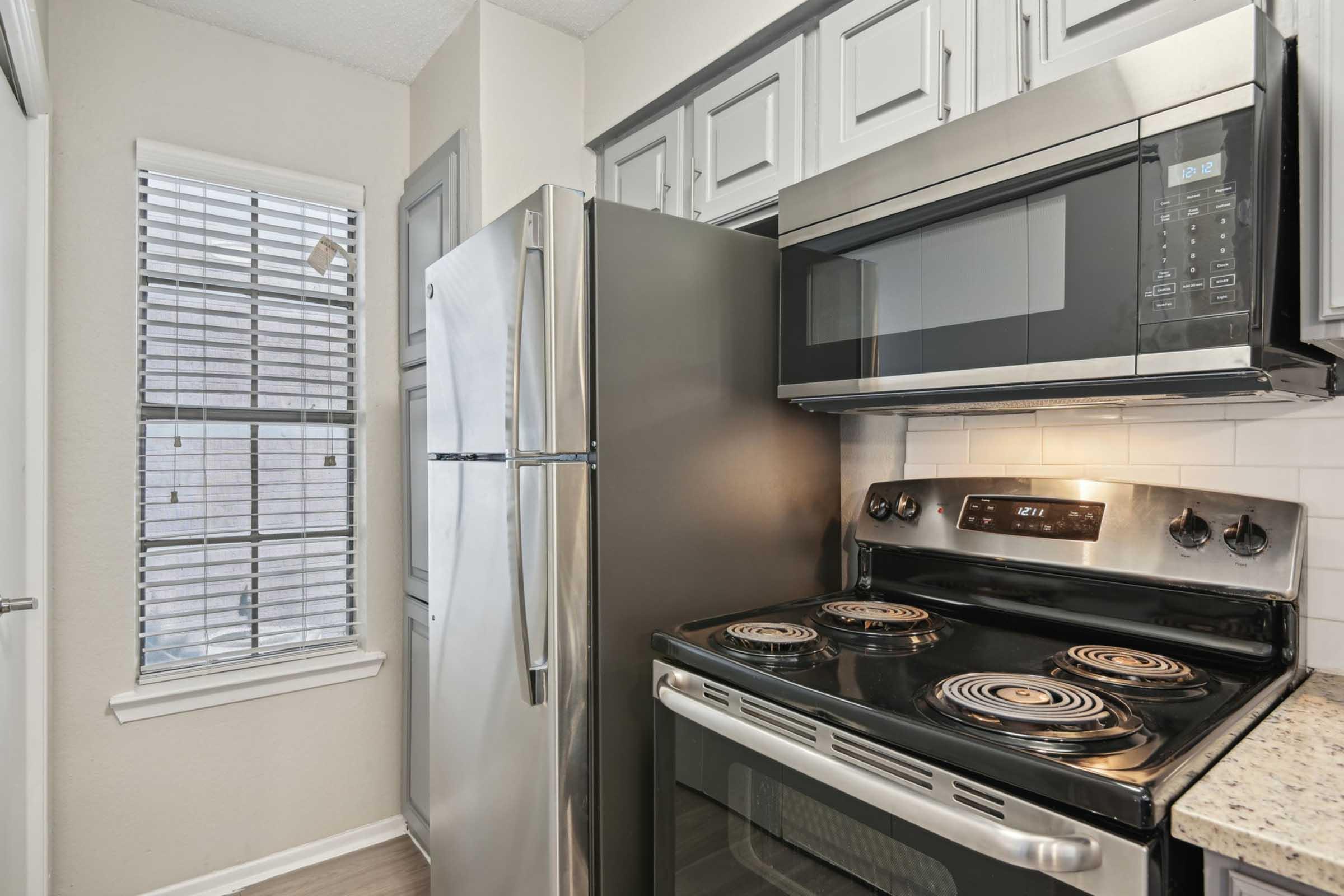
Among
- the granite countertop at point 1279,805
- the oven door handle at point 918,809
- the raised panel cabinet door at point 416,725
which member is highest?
the granite countertop at point 1279,805

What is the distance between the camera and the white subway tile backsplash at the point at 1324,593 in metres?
1.13

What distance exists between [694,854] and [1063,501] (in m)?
0.93

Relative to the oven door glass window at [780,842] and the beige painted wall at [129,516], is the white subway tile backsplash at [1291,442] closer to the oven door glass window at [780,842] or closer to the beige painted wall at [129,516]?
the oven door glass window at [780,842]

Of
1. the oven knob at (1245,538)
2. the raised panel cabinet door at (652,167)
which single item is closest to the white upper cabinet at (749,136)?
the raised panel cabinet door at (652,167)

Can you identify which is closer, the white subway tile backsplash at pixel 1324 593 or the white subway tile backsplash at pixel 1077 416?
the white subway tile backsplash at pixel 1324 593

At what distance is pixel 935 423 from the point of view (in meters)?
1.68

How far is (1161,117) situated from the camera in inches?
38.9

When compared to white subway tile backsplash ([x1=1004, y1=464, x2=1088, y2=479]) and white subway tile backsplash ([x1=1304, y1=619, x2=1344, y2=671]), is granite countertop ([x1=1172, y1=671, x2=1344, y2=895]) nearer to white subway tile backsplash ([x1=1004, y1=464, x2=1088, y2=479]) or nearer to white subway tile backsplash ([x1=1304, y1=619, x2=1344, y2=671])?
white subway tile backsplash ([x1=1304, y1=619, x2=1344, y2=671])

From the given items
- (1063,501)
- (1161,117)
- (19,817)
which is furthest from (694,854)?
(19,817)

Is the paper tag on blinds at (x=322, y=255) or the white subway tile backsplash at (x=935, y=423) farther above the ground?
the paper tag on blinds at (x=322, y=255)

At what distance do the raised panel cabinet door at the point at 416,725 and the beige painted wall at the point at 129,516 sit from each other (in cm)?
13

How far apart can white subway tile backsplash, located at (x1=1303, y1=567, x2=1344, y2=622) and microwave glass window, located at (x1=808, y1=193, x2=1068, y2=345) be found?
0.59 m

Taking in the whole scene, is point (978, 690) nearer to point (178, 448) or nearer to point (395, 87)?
point (178, 448)

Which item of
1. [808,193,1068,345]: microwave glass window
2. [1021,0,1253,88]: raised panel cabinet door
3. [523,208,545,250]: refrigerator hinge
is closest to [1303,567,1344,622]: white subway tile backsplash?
[808,193,1068,345]: microwave glass window
